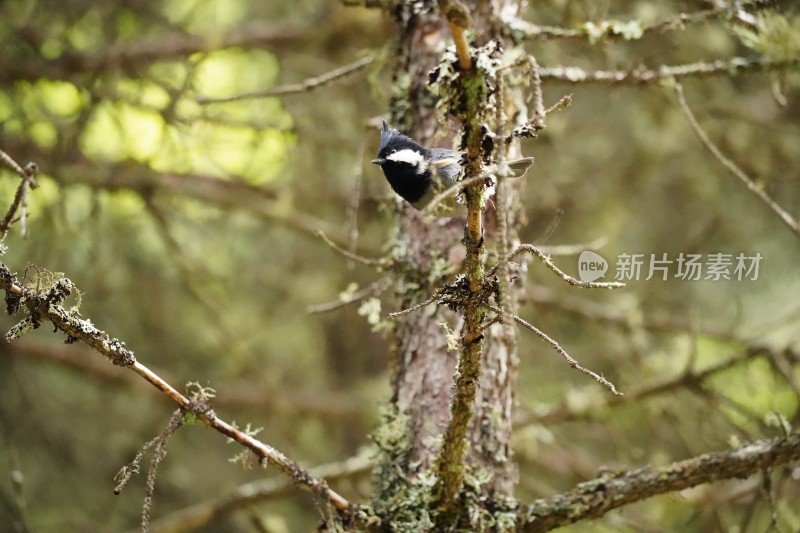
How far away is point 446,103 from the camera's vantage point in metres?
1.40

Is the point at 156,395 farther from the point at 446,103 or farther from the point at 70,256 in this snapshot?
the point at 446,103

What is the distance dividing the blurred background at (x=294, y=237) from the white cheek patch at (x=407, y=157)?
1107mm

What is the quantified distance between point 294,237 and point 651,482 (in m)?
4.03

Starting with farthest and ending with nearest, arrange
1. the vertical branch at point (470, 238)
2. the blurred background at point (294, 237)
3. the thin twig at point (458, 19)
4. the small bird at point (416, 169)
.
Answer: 1. the blurred background at point (294, 237)
2. the small bird at point (416, 169)
3. the vertical branch at point (470, 238)
4. the thin twig at point (458, 19)

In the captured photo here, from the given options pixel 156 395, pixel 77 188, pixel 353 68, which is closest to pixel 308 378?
pixel 156 395

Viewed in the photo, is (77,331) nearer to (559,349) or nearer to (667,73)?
(559,349)

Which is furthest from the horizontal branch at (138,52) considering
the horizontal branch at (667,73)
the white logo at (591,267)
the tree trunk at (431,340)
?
the white logo at (591,267)

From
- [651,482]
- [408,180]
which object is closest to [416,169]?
[408,180]

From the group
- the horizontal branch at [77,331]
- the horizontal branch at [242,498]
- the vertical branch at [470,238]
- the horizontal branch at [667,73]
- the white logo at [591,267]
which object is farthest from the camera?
the horizontal branch at [242,498]

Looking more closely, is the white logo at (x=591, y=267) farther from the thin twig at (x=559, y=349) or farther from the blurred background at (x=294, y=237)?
the blurred background at (x=294, y=237)

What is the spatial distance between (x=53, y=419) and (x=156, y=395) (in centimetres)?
76

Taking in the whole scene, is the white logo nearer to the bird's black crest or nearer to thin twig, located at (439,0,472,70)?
the bird's black crest

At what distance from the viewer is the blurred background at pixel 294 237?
3.46 metres

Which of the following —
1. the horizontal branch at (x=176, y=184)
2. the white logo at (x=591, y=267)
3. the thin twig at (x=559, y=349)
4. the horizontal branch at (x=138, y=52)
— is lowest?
the thin twig at (x=559, y=349)
